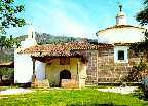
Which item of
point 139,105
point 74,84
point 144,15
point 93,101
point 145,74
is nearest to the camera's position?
point 144,15

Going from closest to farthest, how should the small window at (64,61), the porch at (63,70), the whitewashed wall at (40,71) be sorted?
the small window at (64,61), the porch at (63,70), the whitewashed wall at (40,71)

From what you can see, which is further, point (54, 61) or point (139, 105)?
point (54, 61)

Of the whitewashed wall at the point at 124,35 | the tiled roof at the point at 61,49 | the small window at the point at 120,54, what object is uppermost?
the whitewashed wall at the point at 124,35

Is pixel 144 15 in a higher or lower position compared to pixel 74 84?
higher

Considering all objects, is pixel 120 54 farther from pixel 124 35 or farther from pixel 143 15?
pixel 143 15

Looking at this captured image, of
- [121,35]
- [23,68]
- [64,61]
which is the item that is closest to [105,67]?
[121,35]

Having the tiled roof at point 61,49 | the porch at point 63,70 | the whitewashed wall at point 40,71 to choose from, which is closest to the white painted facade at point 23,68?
the whitewashed wall at point 40,71

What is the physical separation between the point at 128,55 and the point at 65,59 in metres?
6.31

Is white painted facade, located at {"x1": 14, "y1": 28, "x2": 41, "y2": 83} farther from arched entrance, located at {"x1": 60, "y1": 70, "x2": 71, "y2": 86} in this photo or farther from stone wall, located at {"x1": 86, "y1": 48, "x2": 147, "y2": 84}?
stone wall, located at {"x1": 86, "y1": 48, "x2": 147, "y2": 84}

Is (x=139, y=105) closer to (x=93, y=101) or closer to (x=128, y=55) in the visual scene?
(x=93, y=101)

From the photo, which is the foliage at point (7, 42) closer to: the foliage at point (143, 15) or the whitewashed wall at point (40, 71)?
the foliage at point (143, 15)

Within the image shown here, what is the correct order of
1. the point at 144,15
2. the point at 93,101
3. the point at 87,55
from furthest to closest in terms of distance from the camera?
the point at 87,55
the point at 93,101
the point at 144,15

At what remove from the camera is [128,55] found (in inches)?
1409

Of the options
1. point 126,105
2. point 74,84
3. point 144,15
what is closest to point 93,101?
point 126,105
